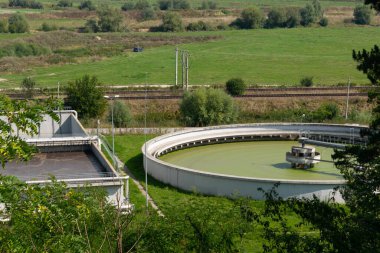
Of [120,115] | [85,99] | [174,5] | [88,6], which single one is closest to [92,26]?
[88,6]

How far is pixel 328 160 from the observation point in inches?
1462

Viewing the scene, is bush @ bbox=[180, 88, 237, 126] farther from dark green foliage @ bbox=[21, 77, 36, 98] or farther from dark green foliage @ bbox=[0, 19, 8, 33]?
dark green foliage @ bbox=[0, 19, 8, 33]

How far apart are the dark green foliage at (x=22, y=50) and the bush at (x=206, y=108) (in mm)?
50275

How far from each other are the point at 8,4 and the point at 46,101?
555 ft

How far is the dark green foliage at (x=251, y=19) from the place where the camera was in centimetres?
12201

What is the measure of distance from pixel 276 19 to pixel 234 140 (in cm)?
8401

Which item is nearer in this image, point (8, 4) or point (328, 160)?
point (328, 160)

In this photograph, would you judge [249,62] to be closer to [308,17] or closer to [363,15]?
[308,17]

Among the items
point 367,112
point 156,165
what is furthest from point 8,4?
point 156,165

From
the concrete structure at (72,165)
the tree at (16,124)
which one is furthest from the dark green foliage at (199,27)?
the tree at (16,124)

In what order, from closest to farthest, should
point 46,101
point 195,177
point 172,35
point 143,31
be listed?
point 46,101 < point 195,177 < point 172,35 < point 143,31

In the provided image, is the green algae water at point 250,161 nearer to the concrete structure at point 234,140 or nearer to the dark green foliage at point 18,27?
the concrete structure at point 234,140

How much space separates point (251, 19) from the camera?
123 m

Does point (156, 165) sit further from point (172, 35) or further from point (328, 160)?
point (172, 35)
